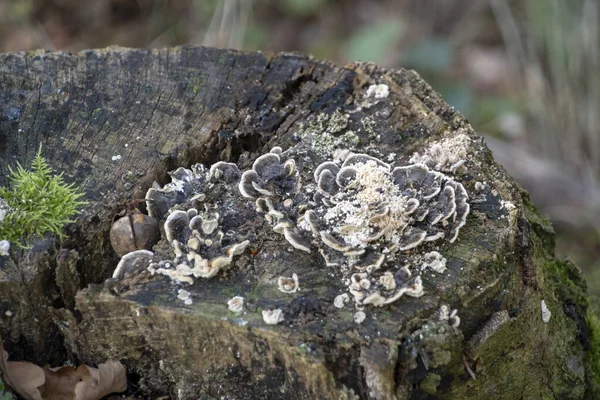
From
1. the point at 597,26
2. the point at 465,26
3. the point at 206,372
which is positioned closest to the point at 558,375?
the point at 206,372

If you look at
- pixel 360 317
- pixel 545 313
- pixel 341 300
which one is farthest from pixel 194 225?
pixel 545 313

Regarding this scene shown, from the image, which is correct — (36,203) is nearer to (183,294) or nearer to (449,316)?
(183,294)

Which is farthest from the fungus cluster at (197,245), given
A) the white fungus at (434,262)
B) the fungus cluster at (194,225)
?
the white fungus at (434,262)

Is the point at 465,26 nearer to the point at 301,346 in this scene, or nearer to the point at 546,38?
the point at 546,38

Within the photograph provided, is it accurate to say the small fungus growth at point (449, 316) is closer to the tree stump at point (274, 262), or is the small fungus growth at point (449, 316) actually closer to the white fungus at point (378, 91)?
the tree stump at point (274, 262)

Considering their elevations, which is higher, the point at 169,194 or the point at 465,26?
the point at 465,26
